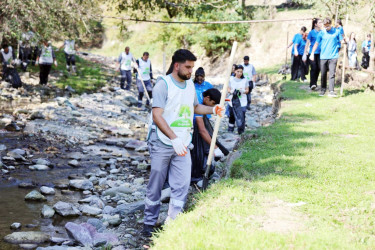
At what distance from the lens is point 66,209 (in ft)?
21.6

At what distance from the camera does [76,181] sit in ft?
26.3

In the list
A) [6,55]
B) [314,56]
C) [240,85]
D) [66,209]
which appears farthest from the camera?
[6,55]

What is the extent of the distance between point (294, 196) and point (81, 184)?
414 cm

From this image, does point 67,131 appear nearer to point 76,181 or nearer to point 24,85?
point 76,181

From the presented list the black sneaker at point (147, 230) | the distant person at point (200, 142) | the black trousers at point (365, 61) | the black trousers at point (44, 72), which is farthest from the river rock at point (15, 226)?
the black trousers at point (365, 61)

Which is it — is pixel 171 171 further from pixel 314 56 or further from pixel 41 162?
pixel 314 56

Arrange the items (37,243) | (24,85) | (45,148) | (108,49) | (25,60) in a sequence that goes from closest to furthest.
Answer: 1. (37,243)
2. (45,148)
3. (24,85)
4. (25,60)
5. (108,49)

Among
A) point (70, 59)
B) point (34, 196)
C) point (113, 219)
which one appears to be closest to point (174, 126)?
point (113, 219)

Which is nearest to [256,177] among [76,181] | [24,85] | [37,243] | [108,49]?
[37,243]

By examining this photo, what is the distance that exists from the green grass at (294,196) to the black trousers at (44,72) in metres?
12.0

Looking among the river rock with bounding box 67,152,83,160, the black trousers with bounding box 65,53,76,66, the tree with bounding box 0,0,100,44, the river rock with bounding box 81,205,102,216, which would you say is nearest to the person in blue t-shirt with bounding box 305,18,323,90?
the tree with bounding box 0,0,100,44

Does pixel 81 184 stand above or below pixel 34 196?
below

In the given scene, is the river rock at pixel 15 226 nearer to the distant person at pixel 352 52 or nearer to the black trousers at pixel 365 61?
the distant person at pixel 352 52

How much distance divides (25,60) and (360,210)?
63.1 feet
